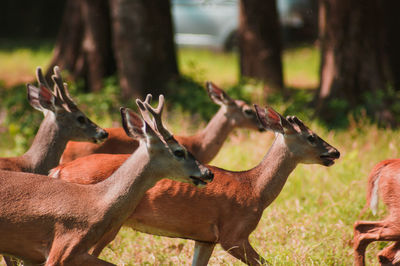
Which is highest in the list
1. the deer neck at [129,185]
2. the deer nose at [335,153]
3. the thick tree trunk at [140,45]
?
the deer neck at [129,185]

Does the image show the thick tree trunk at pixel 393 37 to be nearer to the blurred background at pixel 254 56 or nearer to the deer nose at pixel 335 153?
the blurred background at pixel 254 56

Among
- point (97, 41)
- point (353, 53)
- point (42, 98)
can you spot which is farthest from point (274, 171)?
point (97, 41)

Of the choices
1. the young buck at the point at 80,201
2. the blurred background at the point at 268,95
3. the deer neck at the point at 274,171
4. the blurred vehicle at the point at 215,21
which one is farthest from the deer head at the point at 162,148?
the blurred vehicle at the point at 215,21

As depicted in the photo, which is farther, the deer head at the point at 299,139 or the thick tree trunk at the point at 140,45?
the thick tree trunk at the point at 140,45

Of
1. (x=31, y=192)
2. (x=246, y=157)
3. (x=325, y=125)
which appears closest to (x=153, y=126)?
(x=31, y=192)

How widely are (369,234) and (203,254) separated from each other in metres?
1.35

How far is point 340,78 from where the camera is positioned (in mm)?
9570

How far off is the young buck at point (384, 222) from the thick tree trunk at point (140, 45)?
18.8 feet

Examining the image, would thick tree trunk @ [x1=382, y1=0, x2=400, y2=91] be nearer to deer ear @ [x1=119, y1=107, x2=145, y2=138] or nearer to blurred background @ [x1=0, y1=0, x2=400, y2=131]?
blurred background @ [x1=0, y1=0, x2=400, y2=131]

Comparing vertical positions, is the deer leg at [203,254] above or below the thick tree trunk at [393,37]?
above

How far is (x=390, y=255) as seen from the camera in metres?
5.18

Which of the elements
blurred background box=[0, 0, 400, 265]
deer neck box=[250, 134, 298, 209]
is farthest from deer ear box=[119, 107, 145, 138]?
blurred background box=[0, 0, 400, 265]

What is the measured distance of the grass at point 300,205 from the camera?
5.34 m

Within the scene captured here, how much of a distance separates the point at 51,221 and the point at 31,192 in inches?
9.5
